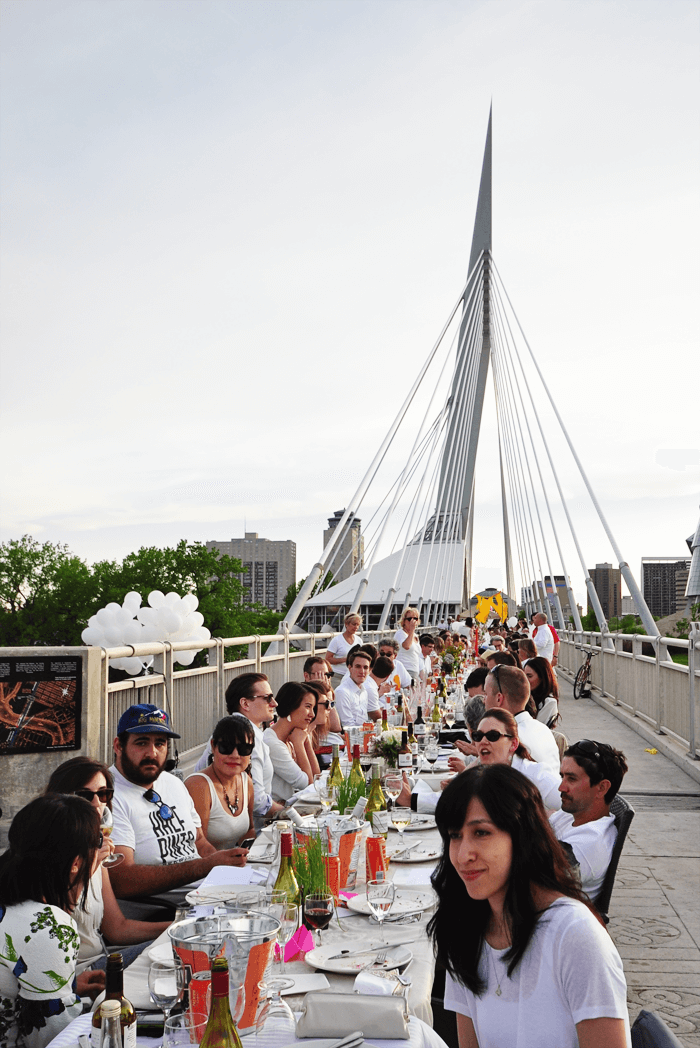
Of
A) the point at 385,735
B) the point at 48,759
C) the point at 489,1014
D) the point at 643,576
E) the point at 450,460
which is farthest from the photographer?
the point at 643,576

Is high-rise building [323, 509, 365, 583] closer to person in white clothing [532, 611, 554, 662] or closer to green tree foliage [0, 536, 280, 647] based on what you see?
person in white clothing [532, 611, 554, 662]

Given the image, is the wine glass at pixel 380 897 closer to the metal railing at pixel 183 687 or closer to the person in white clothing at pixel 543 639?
the metal railing at pixel 183 687

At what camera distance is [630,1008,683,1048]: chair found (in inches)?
67.2

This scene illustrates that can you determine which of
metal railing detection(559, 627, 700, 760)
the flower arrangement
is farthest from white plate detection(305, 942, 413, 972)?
metal railing detection(559, 627, 700, 760)

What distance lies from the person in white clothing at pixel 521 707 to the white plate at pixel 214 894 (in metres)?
2.67

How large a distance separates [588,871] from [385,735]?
1.87 m

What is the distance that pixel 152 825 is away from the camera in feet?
12.4

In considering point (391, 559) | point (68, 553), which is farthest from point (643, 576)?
point (68, 553)

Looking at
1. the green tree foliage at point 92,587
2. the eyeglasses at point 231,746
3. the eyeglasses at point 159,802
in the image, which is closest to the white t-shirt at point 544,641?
the eyeglasses at point 231,746

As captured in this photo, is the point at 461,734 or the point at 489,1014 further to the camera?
the point at 461,734

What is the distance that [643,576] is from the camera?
7121 inches

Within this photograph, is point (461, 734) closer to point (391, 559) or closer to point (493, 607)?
point (493, 607)

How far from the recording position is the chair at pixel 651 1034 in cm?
171

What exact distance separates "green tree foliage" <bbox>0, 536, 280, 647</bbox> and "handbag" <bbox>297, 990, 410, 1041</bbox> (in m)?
47.3
